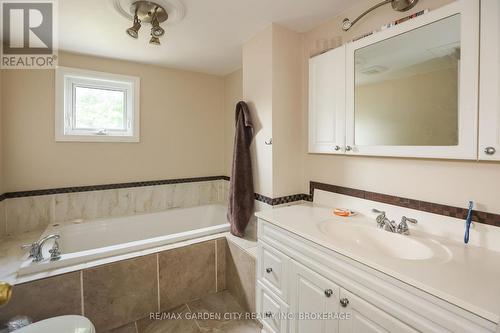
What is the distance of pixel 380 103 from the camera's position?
54.9 inches

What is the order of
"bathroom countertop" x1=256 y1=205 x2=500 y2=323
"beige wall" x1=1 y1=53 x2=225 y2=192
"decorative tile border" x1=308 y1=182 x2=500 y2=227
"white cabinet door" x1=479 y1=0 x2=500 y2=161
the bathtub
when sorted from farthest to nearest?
1. "beige wall" x1=1 y1=53 x2=225 y2=192
2. the bathtub
3. "decorative tile border" x1=308 y1=182 x2=500 y2=227
4. "white cabinet door" x1=479 y1=0 x2=500 y2=161
5. "bathroom countertop" x1=256 y1=205 x2=500 y2=323

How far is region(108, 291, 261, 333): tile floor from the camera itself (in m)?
1.63

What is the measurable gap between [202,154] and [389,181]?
7.30 feet

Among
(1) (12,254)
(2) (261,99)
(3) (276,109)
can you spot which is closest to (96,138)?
(1) (12,254)

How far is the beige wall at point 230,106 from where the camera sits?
9.36ft

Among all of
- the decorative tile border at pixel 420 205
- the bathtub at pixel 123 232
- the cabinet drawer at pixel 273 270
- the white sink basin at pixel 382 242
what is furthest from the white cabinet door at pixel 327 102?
the bathtub at pixel 123 232

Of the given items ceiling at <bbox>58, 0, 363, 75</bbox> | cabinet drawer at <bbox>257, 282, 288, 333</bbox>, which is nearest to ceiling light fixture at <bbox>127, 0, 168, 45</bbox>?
ceiling at <bbox>58, 0, 363, 75</bbox>

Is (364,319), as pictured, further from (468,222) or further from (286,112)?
(286,112)

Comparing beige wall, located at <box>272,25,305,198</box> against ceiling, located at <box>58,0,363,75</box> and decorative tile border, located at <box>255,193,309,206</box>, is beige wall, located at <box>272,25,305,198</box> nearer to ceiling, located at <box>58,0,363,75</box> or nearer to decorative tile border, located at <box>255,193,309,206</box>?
decorative tile border, located at <box>255,193,309,206</box>

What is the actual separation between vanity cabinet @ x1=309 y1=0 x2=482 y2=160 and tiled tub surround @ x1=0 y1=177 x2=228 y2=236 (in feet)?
5.88

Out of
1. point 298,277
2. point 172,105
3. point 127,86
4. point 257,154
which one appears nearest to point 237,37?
point 257,154

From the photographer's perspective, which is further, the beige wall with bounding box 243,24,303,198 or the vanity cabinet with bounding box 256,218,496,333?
the beige wall with bounding box 243,24,303,198

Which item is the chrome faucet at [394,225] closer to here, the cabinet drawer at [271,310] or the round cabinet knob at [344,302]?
the round cabinet knob at [344,302]

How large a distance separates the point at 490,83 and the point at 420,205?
0.64m
